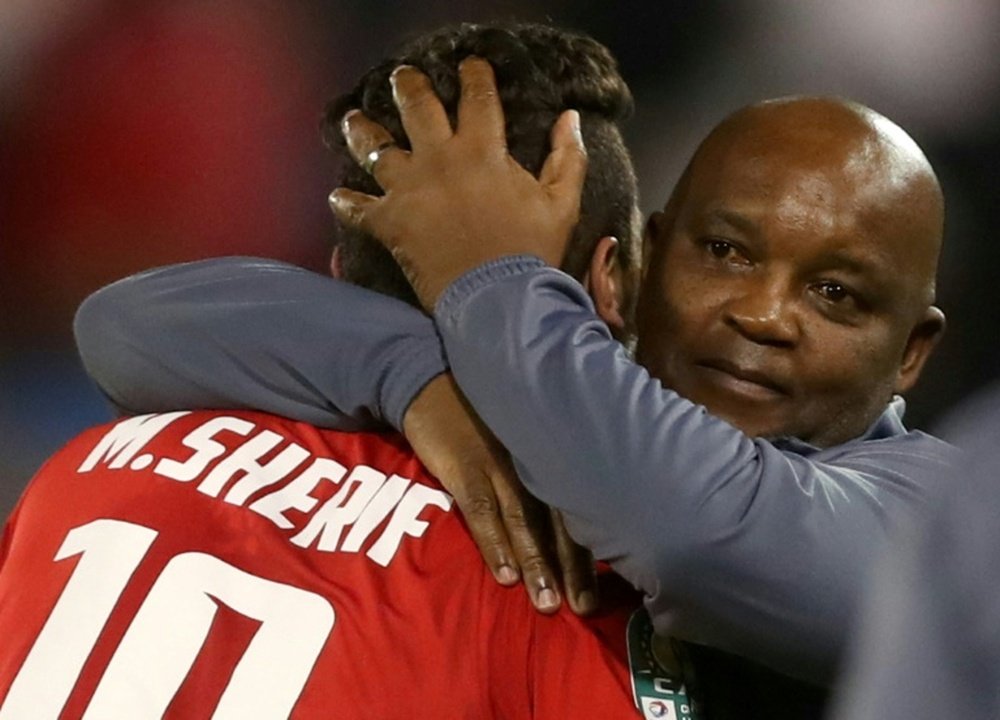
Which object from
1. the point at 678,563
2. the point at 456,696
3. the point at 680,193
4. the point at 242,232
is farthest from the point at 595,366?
the point at 242,232

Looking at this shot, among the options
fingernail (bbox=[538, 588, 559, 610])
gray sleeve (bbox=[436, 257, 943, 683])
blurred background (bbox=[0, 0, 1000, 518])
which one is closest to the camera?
gray sleeve (bbox=[436, 257, 943, 683])

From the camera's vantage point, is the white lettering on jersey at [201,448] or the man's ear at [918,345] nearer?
the white lettering on jersey at [201,448]

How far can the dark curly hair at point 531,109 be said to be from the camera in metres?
1.21

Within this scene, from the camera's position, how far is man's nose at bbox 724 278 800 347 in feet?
3.72

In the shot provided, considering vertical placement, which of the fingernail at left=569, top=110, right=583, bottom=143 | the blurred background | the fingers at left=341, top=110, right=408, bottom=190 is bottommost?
the blurred background

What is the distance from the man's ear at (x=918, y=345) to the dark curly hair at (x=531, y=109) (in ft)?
0.80

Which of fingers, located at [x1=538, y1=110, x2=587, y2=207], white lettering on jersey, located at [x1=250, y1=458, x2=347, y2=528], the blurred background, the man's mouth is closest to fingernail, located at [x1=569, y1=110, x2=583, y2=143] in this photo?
fingers, located at [x1=538, y1=110, x2=587, y2=207]

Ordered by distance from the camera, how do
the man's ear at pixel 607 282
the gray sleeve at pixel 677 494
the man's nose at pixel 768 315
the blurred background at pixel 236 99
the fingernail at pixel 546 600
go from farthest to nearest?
1. the blurred background at pixel 236 99
2. the man's ear at pixel 607 282
3. the man's nose at pixel 768 315
4. the fingernail at pixel 546 600
5. the gray sleeve at pixel 677 494

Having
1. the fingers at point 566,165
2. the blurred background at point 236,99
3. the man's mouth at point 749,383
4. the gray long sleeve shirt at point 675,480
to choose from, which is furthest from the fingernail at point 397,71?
the blurred background at point 236,99

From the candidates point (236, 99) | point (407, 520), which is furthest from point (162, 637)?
point (236, 99)

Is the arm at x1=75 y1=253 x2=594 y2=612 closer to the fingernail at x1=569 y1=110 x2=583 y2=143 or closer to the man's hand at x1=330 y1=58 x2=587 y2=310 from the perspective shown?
the man's hand at x1=330 y1=58 x2=587 y2=310

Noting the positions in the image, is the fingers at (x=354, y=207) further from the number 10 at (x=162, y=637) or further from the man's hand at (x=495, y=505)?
the number 10 at (x=162, y=637)

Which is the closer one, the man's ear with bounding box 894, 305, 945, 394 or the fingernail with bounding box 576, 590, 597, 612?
the fingernail with bounding box 576, 590, 597, 612

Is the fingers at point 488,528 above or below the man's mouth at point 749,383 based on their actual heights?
below
